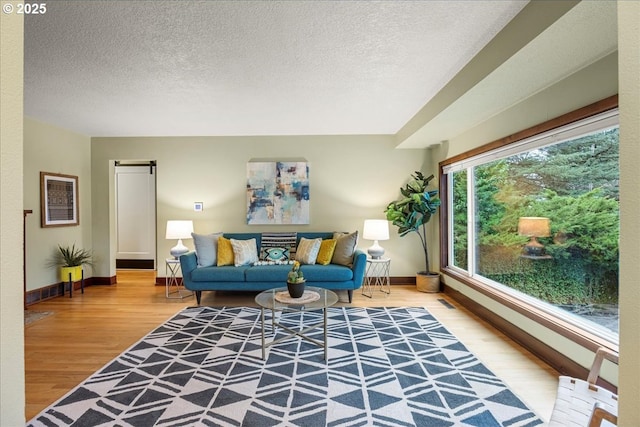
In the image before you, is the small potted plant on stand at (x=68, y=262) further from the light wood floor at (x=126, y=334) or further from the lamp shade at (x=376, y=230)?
the lamp shade at (x=376, y=230)

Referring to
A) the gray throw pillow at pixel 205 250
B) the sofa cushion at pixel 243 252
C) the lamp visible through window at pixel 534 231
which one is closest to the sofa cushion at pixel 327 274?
the sofa cushion at pixel 243 252

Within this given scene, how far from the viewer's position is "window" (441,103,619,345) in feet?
7.07

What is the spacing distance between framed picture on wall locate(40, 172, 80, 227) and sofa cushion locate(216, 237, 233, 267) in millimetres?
2467

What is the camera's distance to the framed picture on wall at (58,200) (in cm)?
437

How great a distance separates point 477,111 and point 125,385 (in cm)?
396

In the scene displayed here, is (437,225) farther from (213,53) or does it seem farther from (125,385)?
(125,385)

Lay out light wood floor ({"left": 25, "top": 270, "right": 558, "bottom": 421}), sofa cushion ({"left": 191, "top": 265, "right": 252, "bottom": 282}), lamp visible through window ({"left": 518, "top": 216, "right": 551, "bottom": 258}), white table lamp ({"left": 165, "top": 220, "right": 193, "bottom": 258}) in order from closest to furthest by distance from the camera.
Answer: light wood floor ({"left": 25, "top": 270, "right": 558, "bottom": 421}) < lamp visible through window ({"left": 518, "top": 216, "right": 551, "bottom": 258}) < sofa cushion ({"left": 191, "top": 265, "right": 252, "bottom": 282}) < white table lamp ({"left": 165, "top": 220, "right": 193, "bottom": 258})

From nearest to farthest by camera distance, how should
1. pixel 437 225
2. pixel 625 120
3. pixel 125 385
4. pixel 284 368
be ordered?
pixel 625 120, pixel 125 385, pixel 284 368, pixel 437 225

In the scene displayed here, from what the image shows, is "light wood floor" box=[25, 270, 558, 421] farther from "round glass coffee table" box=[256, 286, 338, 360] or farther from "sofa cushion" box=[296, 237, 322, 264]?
"round glass coffee table" box=[256, 286, 338, 360]

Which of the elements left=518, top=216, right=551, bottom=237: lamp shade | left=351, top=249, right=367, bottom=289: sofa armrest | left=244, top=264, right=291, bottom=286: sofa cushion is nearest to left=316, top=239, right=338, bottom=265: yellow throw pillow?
left=351, top=249, right=367, bottom=289: sofa armrest

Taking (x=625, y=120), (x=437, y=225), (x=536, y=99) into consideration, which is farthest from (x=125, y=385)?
(x=437, y=225)

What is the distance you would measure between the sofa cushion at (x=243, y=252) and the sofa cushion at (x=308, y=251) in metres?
0.65

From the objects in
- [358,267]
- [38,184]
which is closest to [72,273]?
[38,184]

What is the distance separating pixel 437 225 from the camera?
5.01 m
